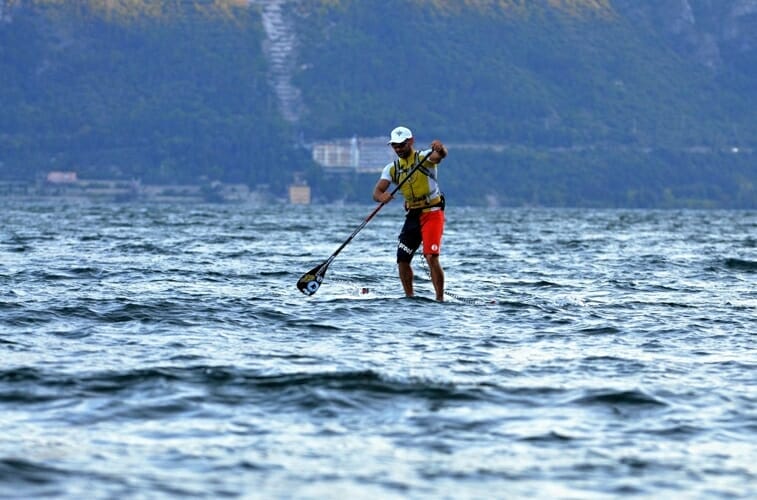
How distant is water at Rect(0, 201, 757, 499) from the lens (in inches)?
342

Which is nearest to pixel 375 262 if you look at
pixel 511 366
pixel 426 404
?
pixel 511 366

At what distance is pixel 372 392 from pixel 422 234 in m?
8.16

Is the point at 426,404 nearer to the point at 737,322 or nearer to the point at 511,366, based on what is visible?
the point at 511,366

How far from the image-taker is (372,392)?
1131 centimetres

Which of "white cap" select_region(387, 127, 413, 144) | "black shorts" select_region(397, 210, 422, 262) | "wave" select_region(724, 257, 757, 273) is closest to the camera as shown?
"white cap" select_region(387, 127, 413, 144)

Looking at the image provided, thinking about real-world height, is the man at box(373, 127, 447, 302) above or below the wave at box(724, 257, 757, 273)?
above

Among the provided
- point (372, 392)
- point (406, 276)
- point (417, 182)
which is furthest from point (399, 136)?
point (372, 392)

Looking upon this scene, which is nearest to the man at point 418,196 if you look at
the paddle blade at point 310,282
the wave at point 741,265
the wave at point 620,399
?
the paddle blade at point 310,282

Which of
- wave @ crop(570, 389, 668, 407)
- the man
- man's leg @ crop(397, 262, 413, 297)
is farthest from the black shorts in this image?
wave @ crop(570, 389, 668, 407)

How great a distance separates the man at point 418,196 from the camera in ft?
61.6

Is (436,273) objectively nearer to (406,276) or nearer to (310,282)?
(406,276)

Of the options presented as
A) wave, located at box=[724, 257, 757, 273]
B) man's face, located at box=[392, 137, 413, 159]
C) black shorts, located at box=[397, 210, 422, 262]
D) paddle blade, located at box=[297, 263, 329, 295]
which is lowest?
wave, located at box=[724, 257, 757, 273]

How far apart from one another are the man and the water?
587mm

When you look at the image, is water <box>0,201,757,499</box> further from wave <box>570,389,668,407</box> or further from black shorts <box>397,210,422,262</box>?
black shorts <box>397,210,422,262</box>
